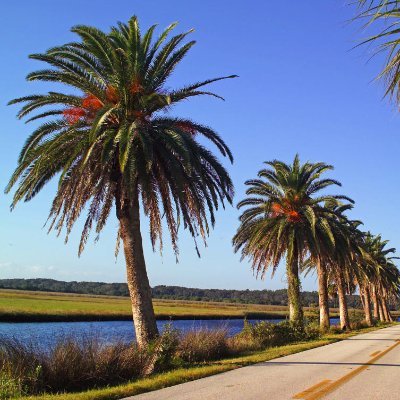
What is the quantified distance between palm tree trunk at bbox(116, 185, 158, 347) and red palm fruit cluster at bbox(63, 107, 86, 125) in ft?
9.35

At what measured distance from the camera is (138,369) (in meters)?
12.9

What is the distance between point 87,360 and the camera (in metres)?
11.5

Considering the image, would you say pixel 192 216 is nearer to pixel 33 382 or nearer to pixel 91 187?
pixel 91 187

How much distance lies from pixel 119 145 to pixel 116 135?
344 mm

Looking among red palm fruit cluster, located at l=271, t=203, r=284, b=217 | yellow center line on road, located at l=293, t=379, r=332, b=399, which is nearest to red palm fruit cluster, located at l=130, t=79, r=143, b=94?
yellow center line on road, located at l=293, t=379, r=332, b=399

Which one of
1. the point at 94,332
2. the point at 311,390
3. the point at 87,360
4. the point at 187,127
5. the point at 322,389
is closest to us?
the point at 311,390

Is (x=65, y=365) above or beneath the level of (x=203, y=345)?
beneath

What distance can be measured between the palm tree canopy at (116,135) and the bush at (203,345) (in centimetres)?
304

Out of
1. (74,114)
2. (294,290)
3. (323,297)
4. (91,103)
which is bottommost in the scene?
(294,290)

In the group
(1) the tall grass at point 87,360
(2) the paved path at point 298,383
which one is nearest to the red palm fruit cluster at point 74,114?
(1) the tall grass at point 87,360

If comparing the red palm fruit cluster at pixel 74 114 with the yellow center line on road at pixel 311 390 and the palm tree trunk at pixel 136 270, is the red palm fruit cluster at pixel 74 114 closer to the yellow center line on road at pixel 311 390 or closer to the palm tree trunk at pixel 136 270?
the palm tree trunk at pixel 136 270

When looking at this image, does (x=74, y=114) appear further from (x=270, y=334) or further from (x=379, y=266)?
(x=379, y=266)

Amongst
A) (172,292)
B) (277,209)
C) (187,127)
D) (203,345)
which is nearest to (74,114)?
(187,127)

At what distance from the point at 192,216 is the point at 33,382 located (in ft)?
27.6
